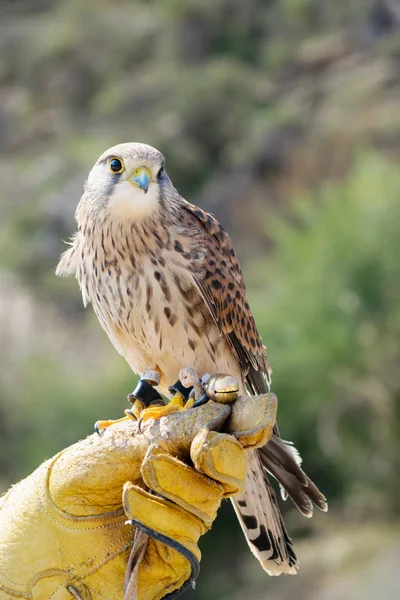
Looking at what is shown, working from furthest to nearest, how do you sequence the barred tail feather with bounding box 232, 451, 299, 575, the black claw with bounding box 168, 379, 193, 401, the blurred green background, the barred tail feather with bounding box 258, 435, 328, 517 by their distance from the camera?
the blurred green background → the barred tail feather with bounding box 232, 451, 299, 575 → the barred tail feather with bounding box 258, 435, 328, 517 → the black claw with bounding box 168, 379, 193, 401

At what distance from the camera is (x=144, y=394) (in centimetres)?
308

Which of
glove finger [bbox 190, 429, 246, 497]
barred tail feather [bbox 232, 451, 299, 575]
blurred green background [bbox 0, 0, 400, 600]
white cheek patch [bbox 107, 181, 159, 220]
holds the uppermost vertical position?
white cheek patch [bbox 107, 181, 159, 220]

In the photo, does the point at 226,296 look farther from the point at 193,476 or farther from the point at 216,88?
the point at 216,88

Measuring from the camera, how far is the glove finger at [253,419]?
8.39ft

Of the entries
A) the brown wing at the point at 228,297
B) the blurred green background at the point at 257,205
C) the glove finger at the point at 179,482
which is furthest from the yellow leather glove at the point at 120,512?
the blurred green background at the point at 257,205

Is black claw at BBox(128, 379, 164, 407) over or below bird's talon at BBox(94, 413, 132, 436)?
below

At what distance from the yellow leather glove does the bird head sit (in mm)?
675

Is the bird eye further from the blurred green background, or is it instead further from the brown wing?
the blurred green background

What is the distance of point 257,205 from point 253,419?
19097 millimetres

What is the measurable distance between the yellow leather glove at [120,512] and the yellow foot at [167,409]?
0.04m

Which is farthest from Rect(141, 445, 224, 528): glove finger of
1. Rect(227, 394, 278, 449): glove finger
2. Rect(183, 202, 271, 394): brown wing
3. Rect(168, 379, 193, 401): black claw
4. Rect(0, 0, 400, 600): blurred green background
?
Rect(0, 0, 400, 600): blurred green background

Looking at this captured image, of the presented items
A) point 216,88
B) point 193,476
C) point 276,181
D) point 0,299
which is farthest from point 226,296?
point 216,88

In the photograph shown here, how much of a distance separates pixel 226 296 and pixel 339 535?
422 inches

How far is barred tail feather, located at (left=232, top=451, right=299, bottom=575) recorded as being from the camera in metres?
3.19
